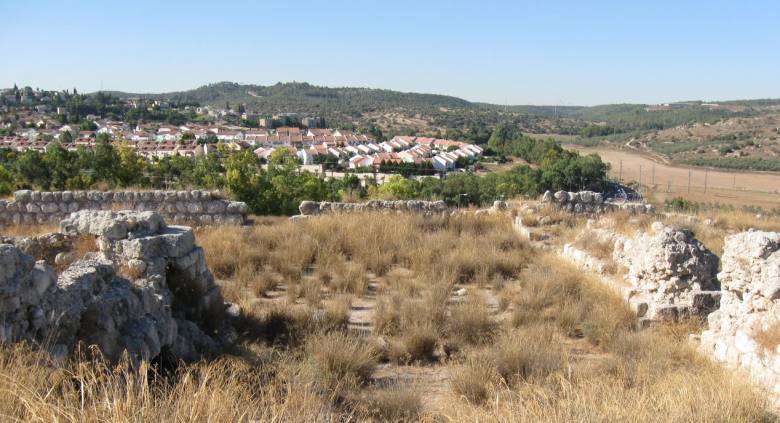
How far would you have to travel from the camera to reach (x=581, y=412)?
9.11ft

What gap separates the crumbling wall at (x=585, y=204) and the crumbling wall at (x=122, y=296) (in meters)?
8.95

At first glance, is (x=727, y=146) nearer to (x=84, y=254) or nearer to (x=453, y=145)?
(x=453, y=145)

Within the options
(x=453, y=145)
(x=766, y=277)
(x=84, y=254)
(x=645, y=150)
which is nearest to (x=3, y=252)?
(x=84, y=254)

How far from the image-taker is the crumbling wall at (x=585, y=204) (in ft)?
42.1

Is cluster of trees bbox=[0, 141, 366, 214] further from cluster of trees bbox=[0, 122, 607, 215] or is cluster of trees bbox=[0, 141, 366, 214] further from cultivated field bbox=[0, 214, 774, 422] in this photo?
cultivated field bbox=[0, 214, 774, 422]

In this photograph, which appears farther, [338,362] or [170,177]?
[170,177]

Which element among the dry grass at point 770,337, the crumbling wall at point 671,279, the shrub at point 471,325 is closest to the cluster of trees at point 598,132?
the crumbling wall at point 671,279

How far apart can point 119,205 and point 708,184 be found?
47.1 m

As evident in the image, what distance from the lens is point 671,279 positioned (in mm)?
6297

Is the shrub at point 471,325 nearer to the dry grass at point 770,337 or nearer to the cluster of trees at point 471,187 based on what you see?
the dry grass at point 770,337

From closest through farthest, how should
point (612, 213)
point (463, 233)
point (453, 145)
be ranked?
point (463, 233) → point (612, 213) → point (453, 145)

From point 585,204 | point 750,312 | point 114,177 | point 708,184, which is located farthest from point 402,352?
point 708,184

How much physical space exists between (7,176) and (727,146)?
75.3 m

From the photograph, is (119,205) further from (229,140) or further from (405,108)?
(405,108)
